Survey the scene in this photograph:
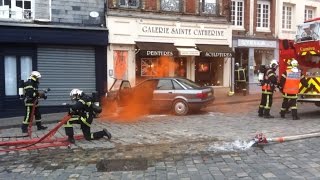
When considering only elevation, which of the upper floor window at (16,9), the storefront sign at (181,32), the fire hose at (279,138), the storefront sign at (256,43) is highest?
the upper floor window at (16,9)

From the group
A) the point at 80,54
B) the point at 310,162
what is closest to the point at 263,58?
the point at 80,54

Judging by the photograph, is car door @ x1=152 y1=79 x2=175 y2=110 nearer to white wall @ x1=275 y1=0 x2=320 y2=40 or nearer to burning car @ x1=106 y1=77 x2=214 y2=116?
burning car @ x1=106 y1=77 x2=214 y2=116

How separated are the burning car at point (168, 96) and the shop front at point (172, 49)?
268 cm

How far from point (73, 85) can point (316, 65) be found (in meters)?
9.42

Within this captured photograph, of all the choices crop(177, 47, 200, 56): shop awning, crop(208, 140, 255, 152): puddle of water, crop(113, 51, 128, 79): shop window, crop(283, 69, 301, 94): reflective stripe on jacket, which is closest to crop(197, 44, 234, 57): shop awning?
crop(177, 47, 200, 56): shop awning

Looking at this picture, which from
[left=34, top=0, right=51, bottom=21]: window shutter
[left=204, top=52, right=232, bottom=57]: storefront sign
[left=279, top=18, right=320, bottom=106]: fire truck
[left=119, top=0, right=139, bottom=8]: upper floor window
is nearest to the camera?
[left=279, top=18, right=320, bottom=106]: fire truck

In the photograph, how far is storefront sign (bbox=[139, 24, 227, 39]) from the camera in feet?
61.9

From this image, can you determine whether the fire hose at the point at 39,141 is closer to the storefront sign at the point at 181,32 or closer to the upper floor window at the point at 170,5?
the storefront sign at the point at 181,32

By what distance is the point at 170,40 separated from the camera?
19438 mm

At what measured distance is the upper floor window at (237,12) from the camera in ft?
74.1

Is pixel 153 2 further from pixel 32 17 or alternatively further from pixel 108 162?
pixel 108 162

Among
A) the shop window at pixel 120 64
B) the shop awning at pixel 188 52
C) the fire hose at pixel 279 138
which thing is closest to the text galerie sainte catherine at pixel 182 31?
the shop awning at pixel 188 52

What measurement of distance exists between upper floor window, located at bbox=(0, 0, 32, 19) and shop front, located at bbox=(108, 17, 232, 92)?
3.33 metres

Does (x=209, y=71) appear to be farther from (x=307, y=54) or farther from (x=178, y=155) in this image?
(x=178, y=155)
